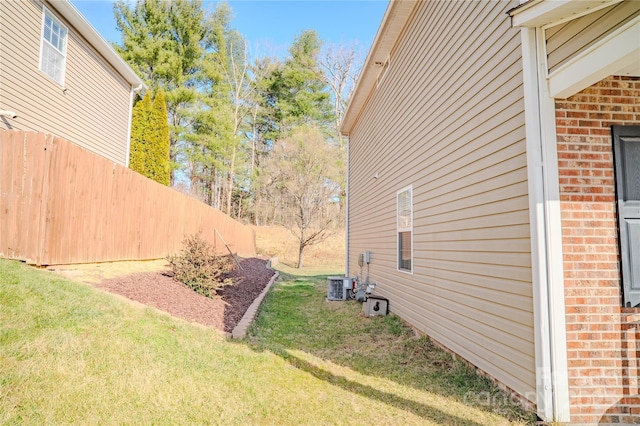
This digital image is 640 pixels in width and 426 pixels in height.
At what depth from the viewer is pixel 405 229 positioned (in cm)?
620

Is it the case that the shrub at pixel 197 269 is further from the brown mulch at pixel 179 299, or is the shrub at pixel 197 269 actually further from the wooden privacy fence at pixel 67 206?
the wooden privacy fence at pixel 67 206

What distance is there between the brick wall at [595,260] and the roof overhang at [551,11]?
25.2 inches

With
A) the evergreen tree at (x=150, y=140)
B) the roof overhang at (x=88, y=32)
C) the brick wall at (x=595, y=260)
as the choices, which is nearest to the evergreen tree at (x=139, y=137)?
the evergreen tree at (x=150, y=140)

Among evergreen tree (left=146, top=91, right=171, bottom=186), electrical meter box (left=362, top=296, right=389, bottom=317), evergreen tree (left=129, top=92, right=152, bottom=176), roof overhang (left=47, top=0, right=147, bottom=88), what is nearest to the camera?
electrical meter box (left=362, top=296, right=389, bottom=317)

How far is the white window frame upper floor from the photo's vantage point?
5.92 meters

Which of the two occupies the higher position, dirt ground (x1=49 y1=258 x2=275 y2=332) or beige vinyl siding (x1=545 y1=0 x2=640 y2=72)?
beige vinyl siding (x1=545 y1=0 x2=640 y2=72)

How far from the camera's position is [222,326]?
5.02 meters

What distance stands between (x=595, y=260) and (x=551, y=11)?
75.9 inches

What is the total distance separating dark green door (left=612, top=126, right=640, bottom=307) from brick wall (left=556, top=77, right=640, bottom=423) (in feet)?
0.16

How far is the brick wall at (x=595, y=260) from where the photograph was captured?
8.77 ft

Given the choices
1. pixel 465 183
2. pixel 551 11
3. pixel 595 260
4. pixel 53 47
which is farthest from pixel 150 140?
pixel 595 260

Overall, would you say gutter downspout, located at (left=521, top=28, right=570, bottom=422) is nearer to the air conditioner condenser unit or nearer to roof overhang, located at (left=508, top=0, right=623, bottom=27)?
roof overhang, located at (left=508, top=0, right=623, bottom=27)

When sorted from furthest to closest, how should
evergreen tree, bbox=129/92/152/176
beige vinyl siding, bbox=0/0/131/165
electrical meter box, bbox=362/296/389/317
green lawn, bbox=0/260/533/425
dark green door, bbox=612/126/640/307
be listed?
evergreen tree, bbox=129/92/152/176
beige vinyl siding, bbox=0/0/131/165
electrical meter box, bbox=362/296/389/317
dark green door, bbox=612/126/640/307
green lawn, bbox=0/260/533/425

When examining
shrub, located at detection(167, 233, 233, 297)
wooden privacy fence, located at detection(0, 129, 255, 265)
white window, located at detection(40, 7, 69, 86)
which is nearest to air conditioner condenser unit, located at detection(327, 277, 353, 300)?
shrub, located at detection(167, 233, 233, 297)
